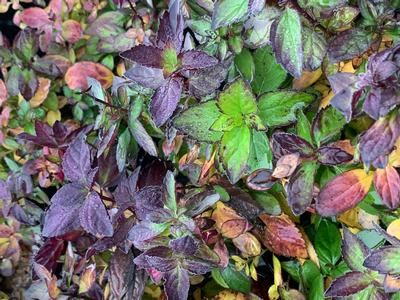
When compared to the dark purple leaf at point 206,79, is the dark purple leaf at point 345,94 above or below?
above

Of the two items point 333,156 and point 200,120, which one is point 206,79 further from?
point 333,156

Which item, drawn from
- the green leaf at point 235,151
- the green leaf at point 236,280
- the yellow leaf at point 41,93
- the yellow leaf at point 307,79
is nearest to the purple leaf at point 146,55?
the green leaf at point 235,151

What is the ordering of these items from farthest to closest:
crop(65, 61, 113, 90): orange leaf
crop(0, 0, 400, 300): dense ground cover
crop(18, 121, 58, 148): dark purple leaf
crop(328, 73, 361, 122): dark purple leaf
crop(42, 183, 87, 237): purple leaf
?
crop(65, 61, 113, 90): orange leaf < crop(18, 121, 58, 148): dark purple leaf < crop(42, 183, 87, 237): purple leaf < crop(0, 0, 400, 300): dense ground cover < crop(328, 73, 361, 122): dark purple leaf

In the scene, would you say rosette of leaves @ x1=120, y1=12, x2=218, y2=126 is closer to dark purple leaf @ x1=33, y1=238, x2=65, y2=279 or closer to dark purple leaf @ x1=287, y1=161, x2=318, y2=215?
dark purple leaf @ x1=287, y1=161, x2=318, y2=215

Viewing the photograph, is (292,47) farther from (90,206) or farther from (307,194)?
(90,206)

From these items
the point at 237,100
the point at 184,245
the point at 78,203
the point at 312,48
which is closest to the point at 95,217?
the point at 78,203

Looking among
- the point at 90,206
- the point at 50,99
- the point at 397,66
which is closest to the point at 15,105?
the point at 50,99

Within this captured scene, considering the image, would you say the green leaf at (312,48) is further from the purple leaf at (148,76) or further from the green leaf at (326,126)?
the purple leaf at (148,76)

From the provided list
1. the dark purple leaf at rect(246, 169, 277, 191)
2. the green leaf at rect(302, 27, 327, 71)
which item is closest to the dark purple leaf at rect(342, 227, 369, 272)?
the dark purple leaf at rect(246, 169, 277, 191)
